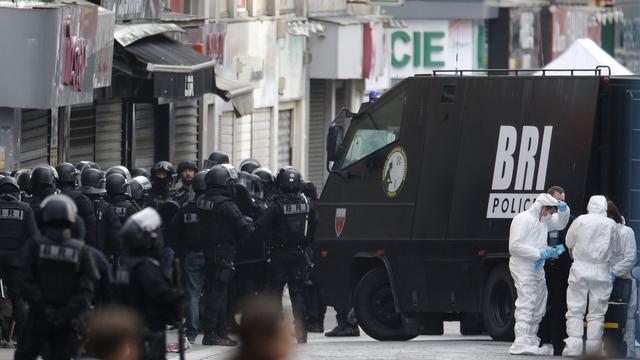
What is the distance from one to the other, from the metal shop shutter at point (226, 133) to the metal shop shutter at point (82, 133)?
19.9 feet

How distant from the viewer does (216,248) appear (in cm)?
1823

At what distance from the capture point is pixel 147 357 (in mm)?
12023

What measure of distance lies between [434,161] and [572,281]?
7.02ft

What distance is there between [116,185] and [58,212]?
16.4 feet

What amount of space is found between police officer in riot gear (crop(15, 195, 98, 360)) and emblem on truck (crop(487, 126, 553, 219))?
680cm

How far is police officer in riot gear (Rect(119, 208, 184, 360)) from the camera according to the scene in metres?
12.0

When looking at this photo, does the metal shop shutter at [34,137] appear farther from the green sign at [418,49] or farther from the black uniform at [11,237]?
the green sign at [418,49]

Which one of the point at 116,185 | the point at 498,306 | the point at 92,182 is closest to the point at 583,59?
the point at 498,306

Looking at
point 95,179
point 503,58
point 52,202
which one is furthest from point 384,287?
point 503,58

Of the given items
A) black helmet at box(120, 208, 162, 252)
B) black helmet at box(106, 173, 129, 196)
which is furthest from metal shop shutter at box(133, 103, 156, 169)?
black helmet at box(120, 208, 162, 252)

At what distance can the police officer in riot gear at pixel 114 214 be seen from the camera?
17328mm

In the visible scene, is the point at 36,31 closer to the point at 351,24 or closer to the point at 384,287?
the point at 384,287

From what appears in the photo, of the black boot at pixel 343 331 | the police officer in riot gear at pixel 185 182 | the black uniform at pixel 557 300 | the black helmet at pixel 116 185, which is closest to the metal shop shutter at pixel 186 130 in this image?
the police officer in riot gear at pixel 185 182

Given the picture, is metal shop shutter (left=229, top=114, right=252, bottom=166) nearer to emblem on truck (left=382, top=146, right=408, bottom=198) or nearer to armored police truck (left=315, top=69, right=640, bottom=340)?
armored police truck (left=315, top=69, right=640, bottom=340)
